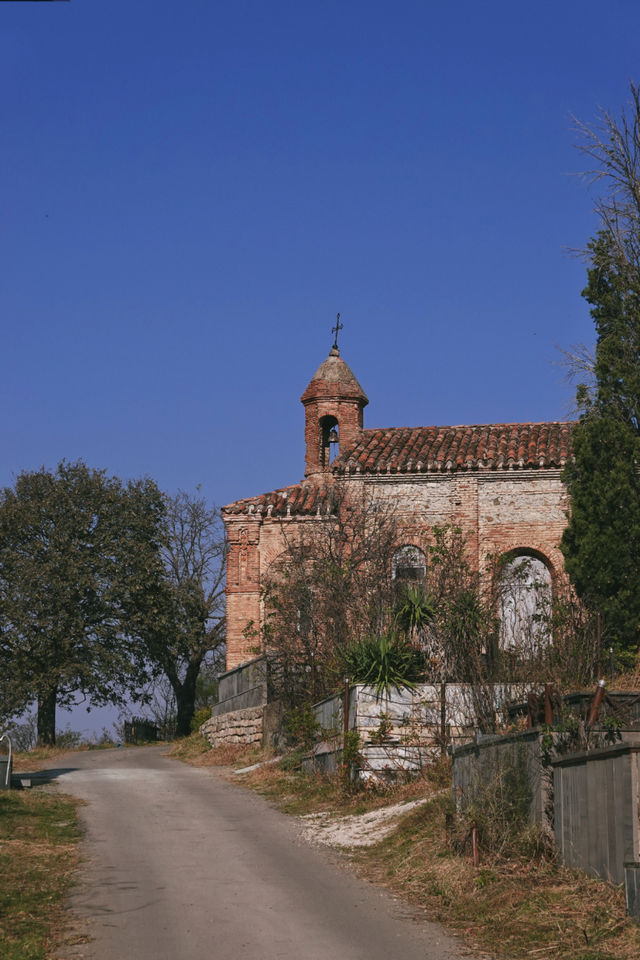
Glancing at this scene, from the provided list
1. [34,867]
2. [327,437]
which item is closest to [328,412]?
[327,437]

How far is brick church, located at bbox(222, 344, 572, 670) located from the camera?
3053 cm

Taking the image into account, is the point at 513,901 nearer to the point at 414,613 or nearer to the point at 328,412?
the point at 414,613

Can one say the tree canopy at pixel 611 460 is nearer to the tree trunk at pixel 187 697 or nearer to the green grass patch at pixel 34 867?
the green grass patch at pixel 34 867

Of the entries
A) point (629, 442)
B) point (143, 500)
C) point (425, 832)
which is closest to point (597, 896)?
point (425, 832)

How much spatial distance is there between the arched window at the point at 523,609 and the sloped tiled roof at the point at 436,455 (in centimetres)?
286

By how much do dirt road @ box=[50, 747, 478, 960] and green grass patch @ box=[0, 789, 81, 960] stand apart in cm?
27

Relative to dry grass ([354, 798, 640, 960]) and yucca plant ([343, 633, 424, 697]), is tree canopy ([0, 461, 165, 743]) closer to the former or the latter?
yucca plant ([343, 633, 424, 697])

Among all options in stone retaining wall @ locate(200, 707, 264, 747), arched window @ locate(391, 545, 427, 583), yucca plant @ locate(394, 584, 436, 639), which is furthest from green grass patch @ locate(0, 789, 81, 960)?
arched window @ locate(391, 545, 427, 583)

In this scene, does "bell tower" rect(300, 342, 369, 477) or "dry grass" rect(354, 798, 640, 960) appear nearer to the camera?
"dry grass" rect(354, 798, 640, 960)

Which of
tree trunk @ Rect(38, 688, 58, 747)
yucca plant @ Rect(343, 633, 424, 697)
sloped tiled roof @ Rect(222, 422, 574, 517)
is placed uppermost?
sloped tiled roof @ Rect(222, 422, 574, 517)

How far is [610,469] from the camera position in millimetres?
21797

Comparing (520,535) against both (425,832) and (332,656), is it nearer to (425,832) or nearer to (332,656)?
(332,656)

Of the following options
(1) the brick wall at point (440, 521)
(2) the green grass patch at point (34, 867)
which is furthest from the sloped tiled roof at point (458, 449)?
(2) the green grass patch at point (34, 867)

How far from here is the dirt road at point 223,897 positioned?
9172 millimetres
